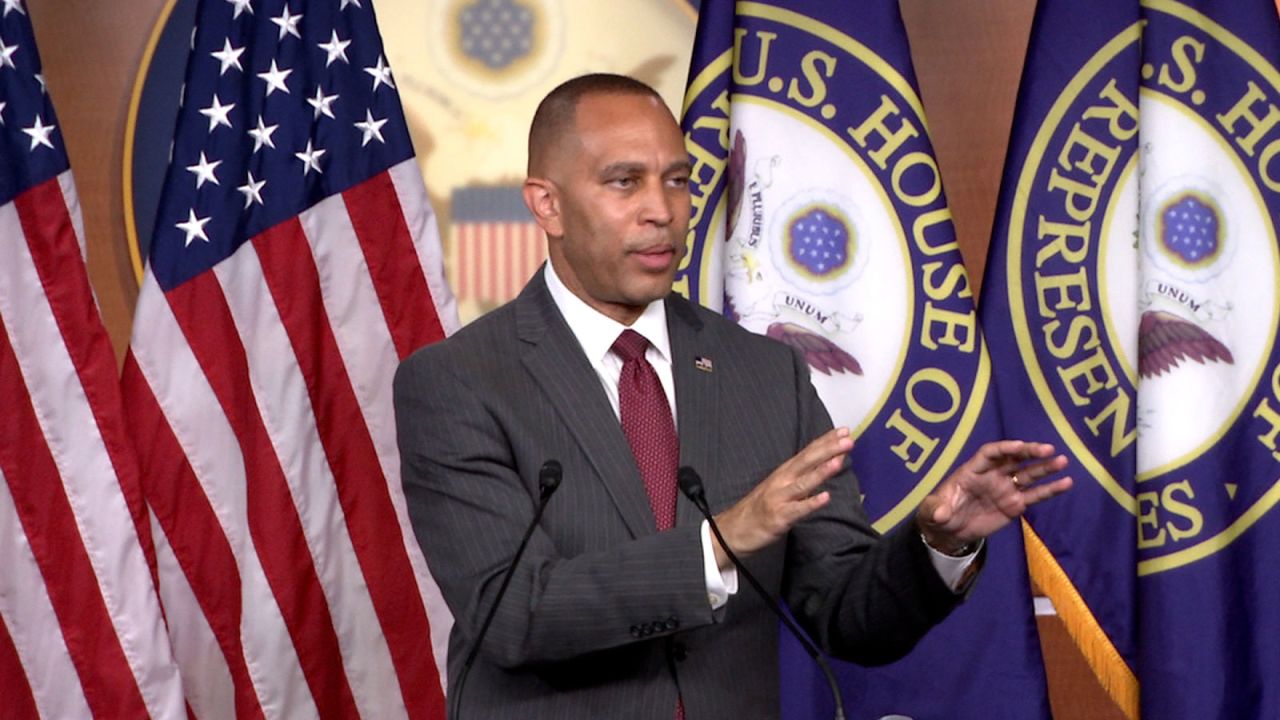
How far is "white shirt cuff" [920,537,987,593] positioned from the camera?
2.06m

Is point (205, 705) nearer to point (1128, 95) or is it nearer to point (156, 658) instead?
point (156, 658)

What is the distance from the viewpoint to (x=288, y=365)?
3.58m

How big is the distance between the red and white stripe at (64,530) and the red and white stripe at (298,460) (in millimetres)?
78

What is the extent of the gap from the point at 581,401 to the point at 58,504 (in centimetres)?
184

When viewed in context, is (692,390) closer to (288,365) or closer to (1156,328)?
(288,365)

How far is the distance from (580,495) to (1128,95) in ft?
7.45

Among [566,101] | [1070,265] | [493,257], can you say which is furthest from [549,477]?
[1070,265]

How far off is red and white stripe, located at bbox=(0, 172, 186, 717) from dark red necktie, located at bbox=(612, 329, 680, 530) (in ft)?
5.58

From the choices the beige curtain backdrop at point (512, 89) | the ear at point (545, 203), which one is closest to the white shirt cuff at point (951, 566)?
the ear at point (545, 203)

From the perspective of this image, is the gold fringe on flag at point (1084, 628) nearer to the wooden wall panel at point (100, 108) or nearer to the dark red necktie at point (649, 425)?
the dark red necktie at point (649, 425)

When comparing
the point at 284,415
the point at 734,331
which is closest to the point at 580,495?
the point at 734,331

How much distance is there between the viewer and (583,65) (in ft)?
13.1

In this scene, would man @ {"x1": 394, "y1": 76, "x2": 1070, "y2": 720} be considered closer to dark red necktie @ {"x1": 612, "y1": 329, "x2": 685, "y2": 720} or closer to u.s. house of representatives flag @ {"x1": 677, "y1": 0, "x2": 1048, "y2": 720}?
dark red necktie @ {"x1": 612, "y1": 329, "x2": 685, "y2": 720}

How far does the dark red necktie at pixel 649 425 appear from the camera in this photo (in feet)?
7.08
